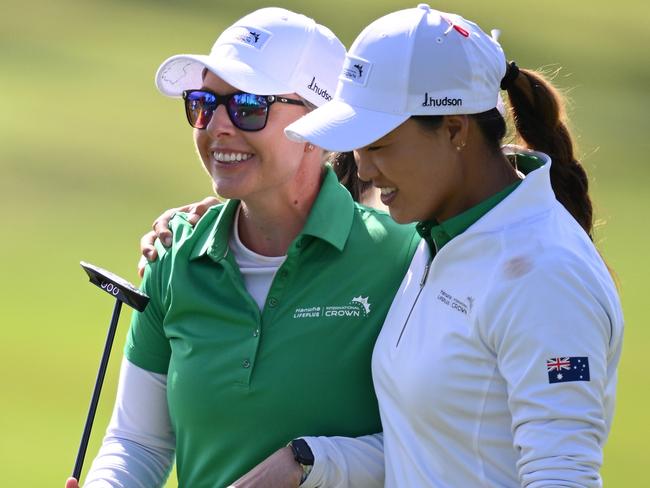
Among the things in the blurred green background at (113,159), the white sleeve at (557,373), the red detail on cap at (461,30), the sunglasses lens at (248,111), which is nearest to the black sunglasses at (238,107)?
the sunglasses lens at (248,111)

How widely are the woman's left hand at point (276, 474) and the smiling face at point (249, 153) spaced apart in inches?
22.7

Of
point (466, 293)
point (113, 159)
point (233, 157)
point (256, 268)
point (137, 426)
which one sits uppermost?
point (233, 157)

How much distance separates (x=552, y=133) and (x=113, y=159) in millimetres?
7690

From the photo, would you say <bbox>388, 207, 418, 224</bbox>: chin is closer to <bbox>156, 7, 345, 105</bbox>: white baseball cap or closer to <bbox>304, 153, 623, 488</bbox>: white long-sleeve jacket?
<bbox>304, 153, 623, 488</bbox>: white long-sleeve jacket

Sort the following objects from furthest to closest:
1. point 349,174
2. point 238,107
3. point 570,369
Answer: point 349,174, point 238,107, point 570,369

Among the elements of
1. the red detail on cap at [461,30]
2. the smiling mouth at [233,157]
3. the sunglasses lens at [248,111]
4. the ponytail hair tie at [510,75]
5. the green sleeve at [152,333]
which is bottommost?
the green sleeve at [152,333]

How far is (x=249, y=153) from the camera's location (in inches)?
119

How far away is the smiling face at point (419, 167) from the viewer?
2582 mm

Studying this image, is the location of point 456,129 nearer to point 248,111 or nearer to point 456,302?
point 456,302

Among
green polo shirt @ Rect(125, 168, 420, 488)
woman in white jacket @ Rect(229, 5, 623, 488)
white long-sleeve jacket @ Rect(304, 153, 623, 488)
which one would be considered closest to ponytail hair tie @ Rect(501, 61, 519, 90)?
woman in white jacket @ Rect(229, 5, 623, 488)

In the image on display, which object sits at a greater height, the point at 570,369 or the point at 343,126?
the point at 343,126

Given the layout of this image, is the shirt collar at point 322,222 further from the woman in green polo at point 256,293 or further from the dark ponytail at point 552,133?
the dark ponytail at point 552,133

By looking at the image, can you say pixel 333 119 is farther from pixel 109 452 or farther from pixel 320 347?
pixel 109 452

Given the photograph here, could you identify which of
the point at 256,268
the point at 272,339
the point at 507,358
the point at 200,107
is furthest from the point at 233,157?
the point at 507,358
